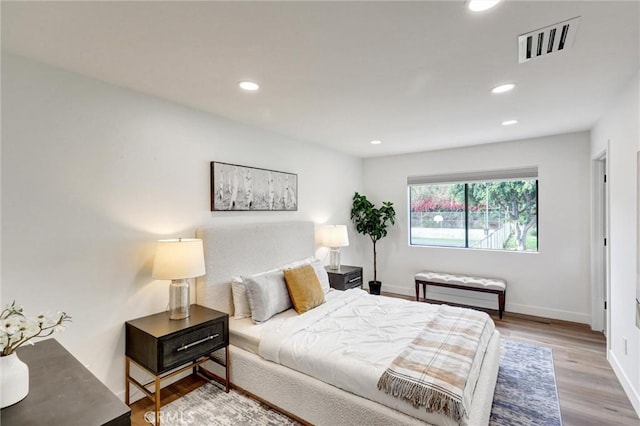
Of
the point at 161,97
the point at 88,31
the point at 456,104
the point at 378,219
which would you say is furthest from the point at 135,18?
the point at 378,219

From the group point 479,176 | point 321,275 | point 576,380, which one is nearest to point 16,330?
point 321,275

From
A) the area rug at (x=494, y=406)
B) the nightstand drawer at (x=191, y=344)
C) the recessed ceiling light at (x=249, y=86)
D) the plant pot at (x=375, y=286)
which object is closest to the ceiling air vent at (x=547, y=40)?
the recessed ceiling light at (x=249, y=86)

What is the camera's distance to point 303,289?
302cm

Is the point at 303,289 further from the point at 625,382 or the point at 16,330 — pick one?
the point at 625,382

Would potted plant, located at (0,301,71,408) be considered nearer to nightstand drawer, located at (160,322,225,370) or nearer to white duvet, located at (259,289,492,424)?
nightstand drawer, located at (160,322,225,370)

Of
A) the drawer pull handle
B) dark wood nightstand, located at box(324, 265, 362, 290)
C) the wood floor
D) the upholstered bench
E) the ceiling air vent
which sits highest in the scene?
the ceiling air vent

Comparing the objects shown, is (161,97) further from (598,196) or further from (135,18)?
(598,196)

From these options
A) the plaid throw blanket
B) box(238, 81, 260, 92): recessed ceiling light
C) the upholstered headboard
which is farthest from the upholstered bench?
box(238, 81, 260, 92): recessed ceiling light

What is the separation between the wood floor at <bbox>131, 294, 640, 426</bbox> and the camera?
221cm

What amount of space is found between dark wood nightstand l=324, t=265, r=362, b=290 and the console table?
9.49 feet

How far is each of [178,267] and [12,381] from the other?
1.13 metres

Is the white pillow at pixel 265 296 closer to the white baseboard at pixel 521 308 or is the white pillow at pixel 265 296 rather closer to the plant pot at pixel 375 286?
the plant pot at pixel 375 286

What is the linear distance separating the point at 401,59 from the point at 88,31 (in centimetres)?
176

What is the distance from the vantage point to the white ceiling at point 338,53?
1.45 m
